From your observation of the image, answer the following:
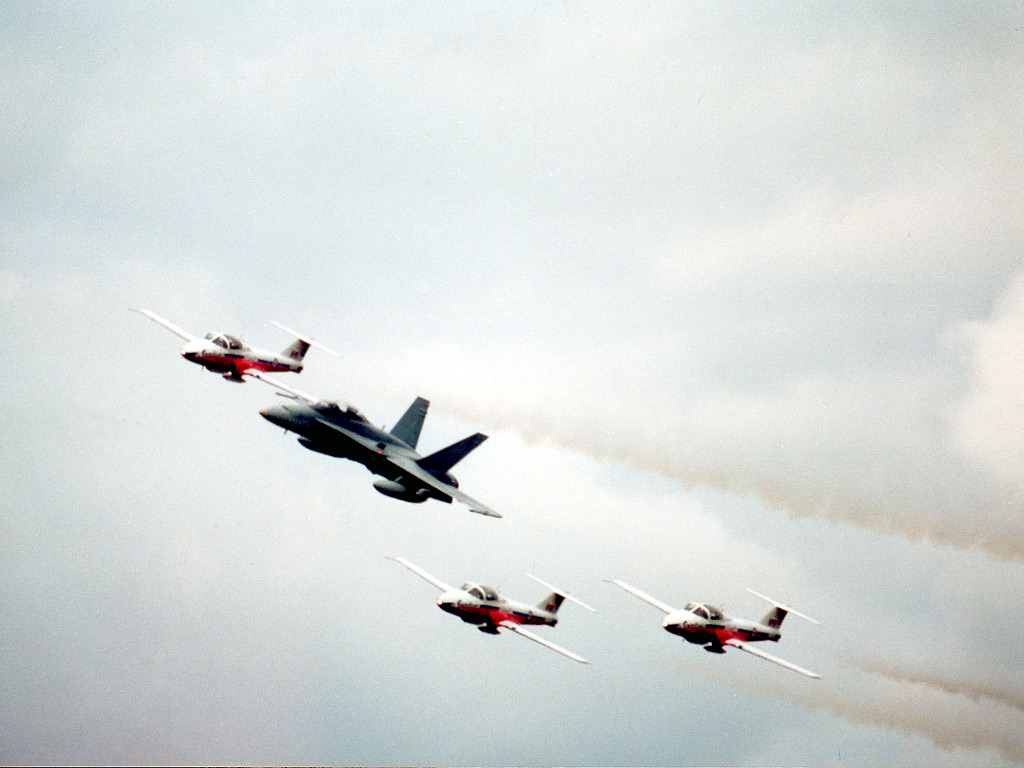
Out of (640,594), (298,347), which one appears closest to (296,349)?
(298,347)

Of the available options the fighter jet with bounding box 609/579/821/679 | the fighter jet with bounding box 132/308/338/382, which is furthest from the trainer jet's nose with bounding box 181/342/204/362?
the fighter jet with bounding box 609/579/821/679

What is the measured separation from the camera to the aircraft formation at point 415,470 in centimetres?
8700

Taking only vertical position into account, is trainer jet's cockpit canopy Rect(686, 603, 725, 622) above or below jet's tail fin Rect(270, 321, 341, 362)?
below

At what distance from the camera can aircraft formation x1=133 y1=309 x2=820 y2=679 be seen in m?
87.0

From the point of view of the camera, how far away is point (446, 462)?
9844 cm

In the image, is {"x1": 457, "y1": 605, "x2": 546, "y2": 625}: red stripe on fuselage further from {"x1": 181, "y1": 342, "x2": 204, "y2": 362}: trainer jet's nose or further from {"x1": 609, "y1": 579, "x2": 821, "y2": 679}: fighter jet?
{"x1": 181, "y1": 342, "x2": 204, "y2": 362}: trainer jet's nose

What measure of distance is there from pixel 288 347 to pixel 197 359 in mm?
8953

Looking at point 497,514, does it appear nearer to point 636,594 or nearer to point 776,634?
point 636,594

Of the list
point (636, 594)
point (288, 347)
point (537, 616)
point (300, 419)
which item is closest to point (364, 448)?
point (300, 419)

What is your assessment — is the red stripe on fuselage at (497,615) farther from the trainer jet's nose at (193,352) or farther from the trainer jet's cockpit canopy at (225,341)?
the trainer jet's nose at (193,352)

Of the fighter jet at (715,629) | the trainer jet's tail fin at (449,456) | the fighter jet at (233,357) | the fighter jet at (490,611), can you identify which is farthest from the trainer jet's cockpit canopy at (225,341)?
the fighter jet at (715,629)

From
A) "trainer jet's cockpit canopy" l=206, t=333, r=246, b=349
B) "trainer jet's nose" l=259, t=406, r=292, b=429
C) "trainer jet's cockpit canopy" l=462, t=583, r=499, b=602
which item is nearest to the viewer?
"trainer jet's cockpit canopy" l=462, t=583, r=499, b=602

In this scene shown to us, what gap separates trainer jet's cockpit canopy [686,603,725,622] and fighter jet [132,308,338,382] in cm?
3620

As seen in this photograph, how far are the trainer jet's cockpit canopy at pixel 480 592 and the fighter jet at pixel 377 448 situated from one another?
20.8 ft
